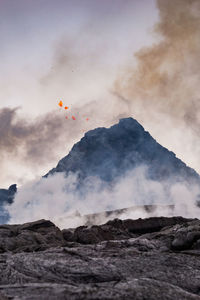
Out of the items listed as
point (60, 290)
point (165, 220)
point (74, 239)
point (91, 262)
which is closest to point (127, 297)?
point (60, 290)

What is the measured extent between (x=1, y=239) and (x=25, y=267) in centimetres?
1362

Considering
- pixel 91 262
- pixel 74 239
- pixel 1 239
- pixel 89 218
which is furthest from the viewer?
pixel 89 218

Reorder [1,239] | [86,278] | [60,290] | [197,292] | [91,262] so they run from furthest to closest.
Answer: [1,239] < [91,262] < [86,278] < [197,292] < [60,290]

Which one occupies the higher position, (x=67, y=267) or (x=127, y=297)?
(x=67, y=267)

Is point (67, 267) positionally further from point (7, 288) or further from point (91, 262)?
point (7, 288)

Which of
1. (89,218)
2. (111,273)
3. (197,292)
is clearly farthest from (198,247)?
(89,218)

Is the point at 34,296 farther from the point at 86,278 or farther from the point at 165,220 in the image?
the point at 165,220

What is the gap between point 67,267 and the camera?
18.4 meters

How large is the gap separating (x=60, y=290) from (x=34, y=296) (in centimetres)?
125

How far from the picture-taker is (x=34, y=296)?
46.0ft

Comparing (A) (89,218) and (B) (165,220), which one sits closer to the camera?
(B) (165,220)

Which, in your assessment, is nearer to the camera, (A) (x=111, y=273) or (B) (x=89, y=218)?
(A) (x=111, y=273)

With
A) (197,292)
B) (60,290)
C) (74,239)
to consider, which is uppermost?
(74,239)

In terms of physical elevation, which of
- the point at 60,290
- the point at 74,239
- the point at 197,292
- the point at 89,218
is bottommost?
the point at 197,292
